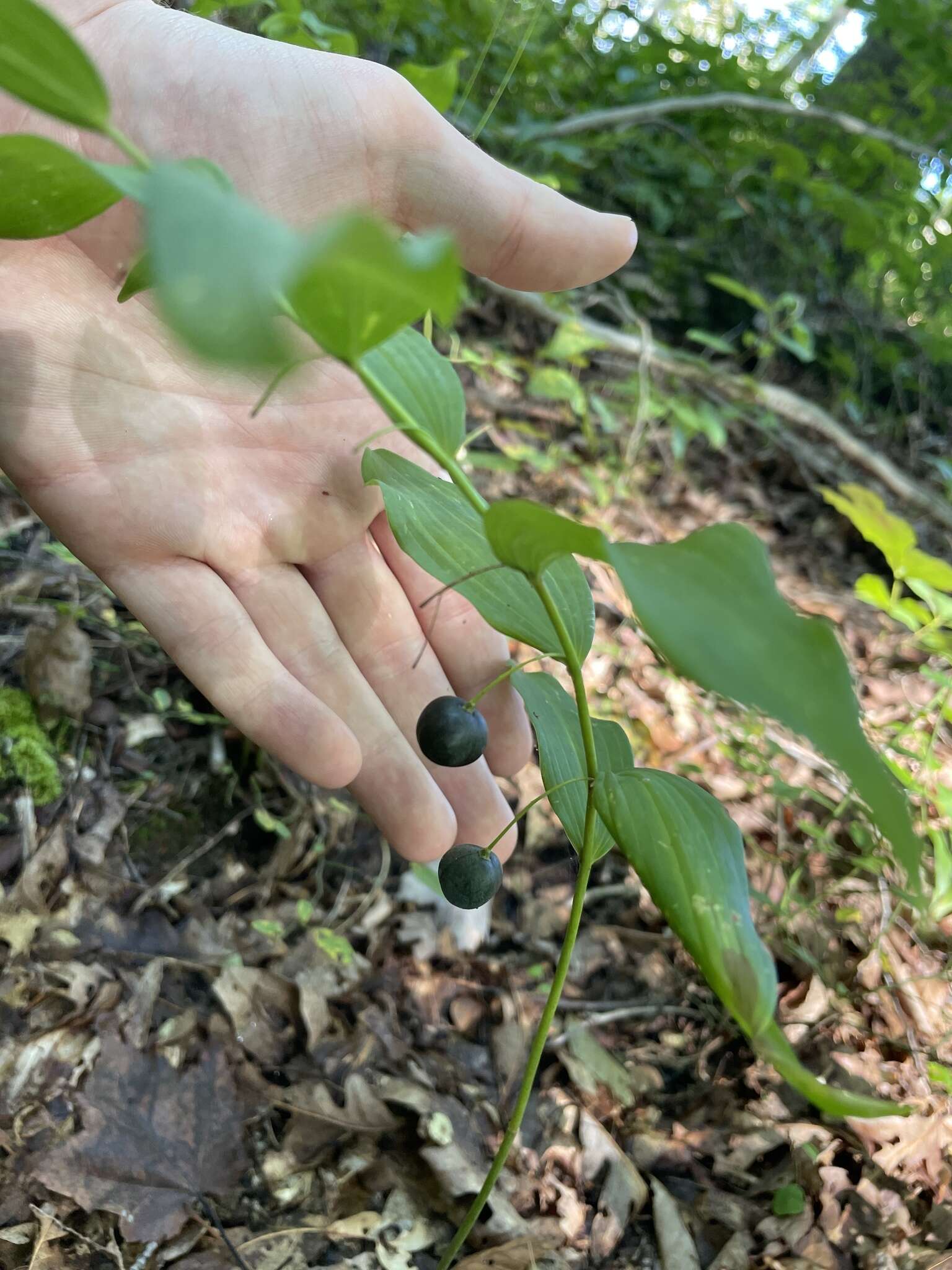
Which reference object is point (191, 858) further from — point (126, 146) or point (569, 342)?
point (569, 342)

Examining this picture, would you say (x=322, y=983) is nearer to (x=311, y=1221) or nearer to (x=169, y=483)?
(x=311, y=1221)

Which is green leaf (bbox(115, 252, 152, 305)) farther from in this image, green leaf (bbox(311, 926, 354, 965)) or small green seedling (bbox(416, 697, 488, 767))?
green leaf (bbox(311, 926, 354, 965))

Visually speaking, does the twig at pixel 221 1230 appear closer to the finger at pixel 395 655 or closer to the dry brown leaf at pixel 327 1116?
the dry brown leaf at pixel 327 1116

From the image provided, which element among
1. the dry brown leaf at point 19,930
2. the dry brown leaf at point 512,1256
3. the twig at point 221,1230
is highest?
the dry brown leaf at point 512,1256

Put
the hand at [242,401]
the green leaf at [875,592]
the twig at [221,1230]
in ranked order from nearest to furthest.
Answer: the twig at [221,1230]
the hand at [242,401]
the green leaf at [875,592]

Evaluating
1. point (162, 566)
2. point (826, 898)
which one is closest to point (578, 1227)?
point (826, 898)

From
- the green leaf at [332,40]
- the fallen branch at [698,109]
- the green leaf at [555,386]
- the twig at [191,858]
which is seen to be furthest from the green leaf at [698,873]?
the fallen branch at [698,109]
